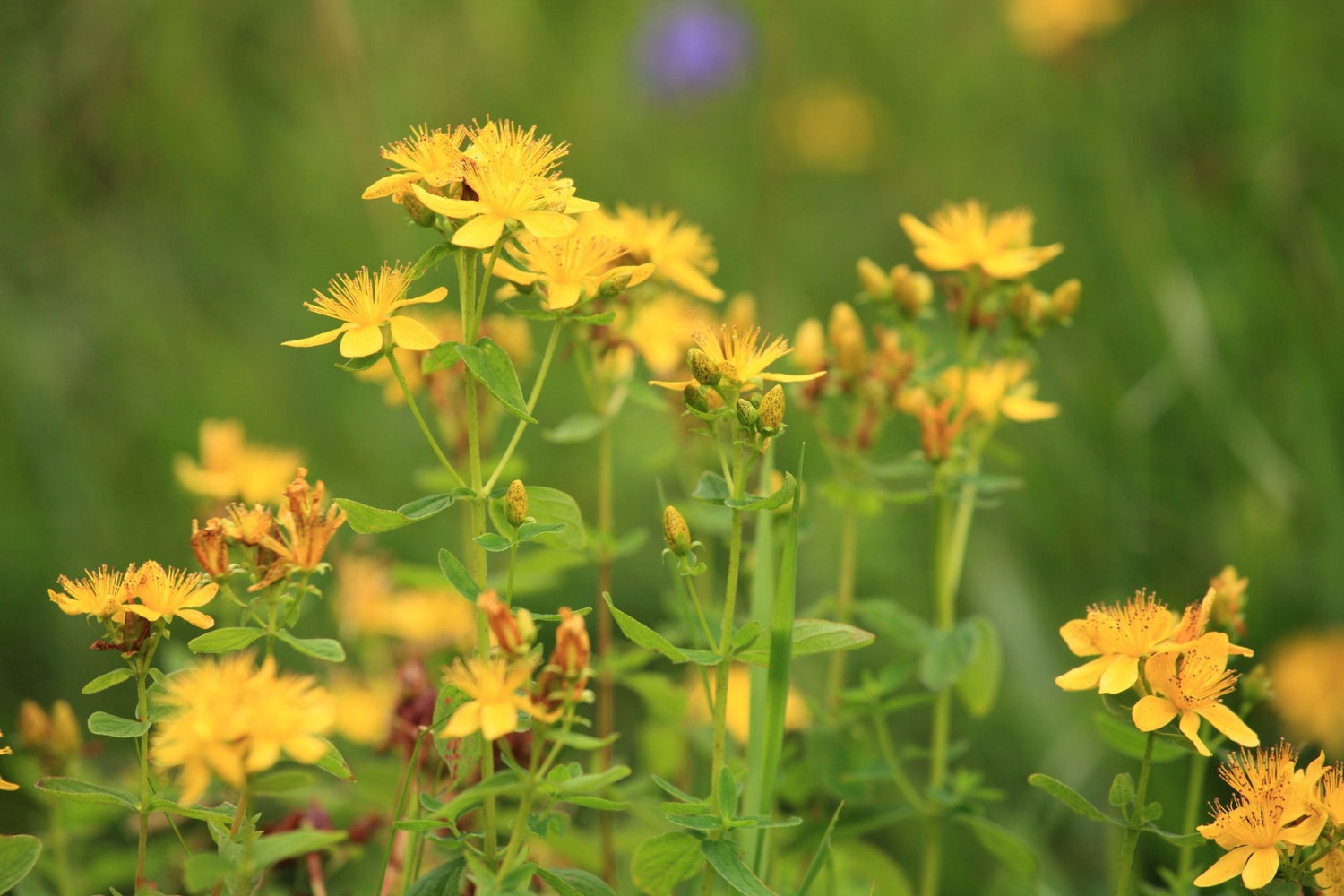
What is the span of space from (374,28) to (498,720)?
149 inches

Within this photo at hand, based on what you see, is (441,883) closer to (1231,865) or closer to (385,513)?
(385,513)

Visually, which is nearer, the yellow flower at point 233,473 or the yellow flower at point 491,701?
the yellow flower at point 491,701

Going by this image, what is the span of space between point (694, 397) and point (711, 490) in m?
0.09

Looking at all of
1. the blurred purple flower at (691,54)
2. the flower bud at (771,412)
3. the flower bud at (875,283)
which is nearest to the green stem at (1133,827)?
the flower bud at (771,412)

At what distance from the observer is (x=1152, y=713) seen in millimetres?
1088

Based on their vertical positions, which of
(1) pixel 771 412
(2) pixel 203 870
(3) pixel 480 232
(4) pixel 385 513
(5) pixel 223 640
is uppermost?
(3) pixel 480 232

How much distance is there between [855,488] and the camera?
5.15 ft

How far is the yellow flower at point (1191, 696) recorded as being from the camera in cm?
107

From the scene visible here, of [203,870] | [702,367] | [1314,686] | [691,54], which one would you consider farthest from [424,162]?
[691,54]

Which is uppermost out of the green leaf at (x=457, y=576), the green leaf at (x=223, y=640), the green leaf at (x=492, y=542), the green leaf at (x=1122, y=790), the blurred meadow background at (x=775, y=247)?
the blurred meadow background at (x=775, y=247)

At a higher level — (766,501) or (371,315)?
(371,315)

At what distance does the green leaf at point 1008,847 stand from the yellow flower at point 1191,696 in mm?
341

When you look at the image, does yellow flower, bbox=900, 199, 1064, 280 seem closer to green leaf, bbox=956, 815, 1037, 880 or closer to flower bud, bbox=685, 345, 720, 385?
flower bud, bbox=685, 345, 720, 385

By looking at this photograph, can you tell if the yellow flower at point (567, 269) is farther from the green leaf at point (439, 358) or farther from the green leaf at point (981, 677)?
the green leaf at point (981, 677)
